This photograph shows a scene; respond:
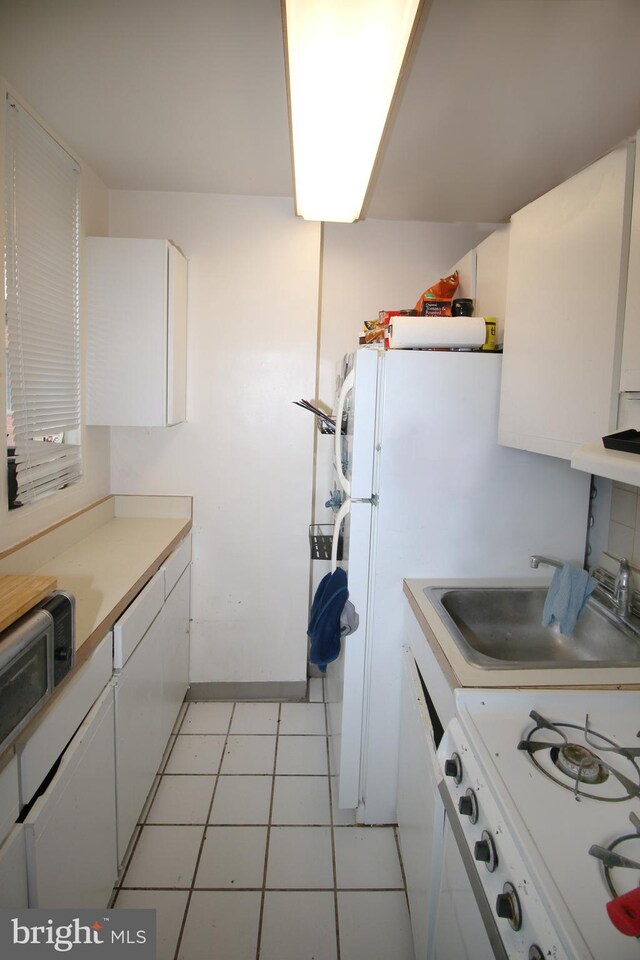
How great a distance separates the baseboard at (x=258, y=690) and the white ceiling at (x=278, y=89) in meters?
2.44

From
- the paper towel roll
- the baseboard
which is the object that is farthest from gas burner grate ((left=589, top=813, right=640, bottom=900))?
the baseboard

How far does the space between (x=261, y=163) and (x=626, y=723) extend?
2278 millimetres

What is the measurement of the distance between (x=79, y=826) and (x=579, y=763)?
3.82 feet

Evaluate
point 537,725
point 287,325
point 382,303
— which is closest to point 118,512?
point 287,325

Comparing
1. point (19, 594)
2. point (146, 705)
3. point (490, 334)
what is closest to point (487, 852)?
point (19, 594)

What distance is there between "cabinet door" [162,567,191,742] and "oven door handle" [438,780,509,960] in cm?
133

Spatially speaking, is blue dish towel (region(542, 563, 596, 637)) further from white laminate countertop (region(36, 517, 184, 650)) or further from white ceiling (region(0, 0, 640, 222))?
white ceiling (region(0, 0, 640, 222))

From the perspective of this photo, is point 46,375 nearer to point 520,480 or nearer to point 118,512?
point 118,512

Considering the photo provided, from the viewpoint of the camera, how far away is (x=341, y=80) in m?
1.31

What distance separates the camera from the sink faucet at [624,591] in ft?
4.98

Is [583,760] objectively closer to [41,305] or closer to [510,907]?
[510,907]

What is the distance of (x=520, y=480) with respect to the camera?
1.79m

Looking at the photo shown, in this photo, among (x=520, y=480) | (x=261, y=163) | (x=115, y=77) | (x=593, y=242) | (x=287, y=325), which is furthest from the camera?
(x=287, y=325)

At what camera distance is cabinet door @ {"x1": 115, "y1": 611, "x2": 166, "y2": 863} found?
5.24 feet
